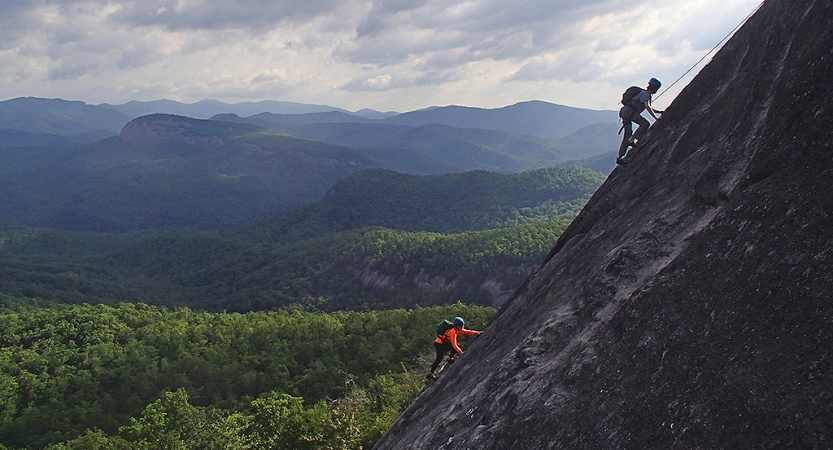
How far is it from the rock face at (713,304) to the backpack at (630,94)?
3176 millimetres

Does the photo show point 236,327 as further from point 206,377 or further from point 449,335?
point 449,335

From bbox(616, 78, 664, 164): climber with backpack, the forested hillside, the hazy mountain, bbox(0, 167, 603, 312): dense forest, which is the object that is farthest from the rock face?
the hazy mountain

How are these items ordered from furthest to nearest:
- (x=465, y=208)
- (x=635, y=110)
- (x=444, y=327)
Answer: (x=465, y=208)
(x=444, y=327)
(x=635, y=110)


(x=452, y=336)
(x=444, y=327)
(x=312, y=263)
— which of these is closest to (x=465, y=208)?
(x=312, y=263)

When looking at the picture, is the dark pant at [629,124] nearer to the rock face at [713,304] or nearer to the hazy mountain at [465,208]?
the rock face at [713,304]

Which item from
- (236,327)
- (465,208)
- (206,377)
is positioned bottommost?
(465,208)

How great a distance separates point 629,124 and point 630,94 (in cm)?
85

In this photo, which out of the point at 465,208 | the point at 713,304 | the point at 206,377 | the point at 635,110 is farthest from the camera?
the point at 465,208

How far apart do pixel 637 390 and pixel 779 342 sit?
1.80m

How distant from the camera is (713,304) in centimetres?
661

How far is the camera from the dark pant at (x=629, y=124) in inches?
556

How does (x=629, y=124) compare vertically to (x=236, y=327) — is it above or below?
below

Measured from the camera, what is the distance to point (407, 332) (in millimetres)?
57469

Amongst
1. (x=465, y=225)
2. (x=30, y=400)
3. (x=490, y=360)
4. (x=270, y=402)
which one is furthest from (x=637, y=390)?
(x=465, y=225)
